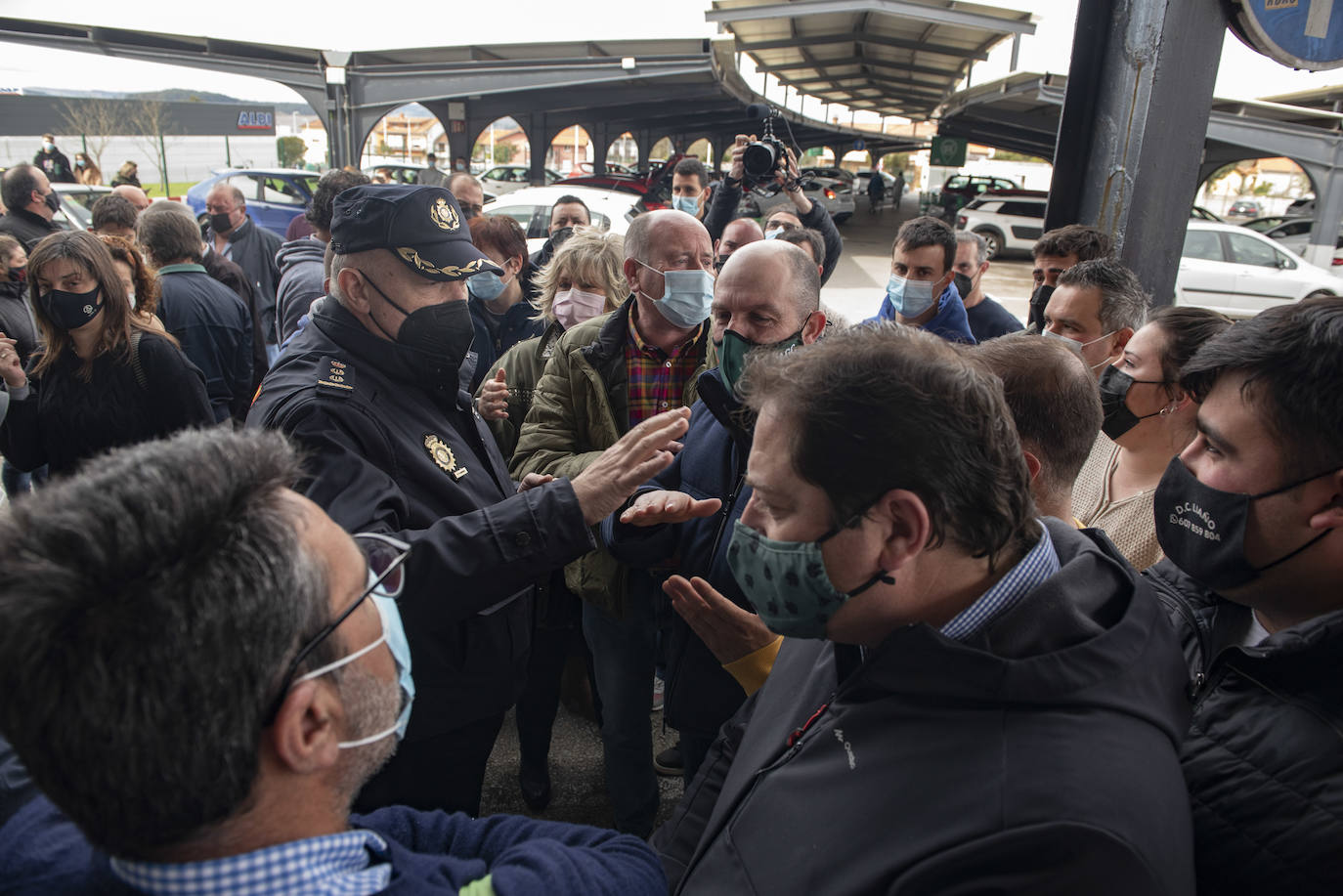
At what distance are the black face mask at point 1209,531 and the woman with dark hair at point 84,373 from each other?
3529 mm

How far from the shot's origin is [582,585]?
106 inches

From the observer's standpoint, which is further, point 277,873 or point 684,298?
point 684,298

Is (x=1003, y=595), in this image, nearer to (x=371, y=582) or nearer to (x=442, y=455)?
(x=371, y=582)

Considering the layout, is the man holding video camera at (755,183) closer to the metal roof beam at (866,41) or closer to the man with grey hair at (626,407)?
the man with grey hair at (626,407)

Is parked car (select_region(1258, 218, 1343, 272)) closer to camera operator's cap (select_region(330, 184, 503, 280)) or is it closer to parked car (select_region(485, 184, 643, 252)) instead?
parked car (select_region(485, 184, 643, 252))

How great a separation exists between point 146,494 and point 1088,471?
275 centimetres

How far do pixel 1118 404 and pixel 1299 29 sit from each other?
180cm

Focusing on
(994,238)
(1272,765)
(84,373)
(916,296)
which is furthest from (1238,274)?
(84,373)

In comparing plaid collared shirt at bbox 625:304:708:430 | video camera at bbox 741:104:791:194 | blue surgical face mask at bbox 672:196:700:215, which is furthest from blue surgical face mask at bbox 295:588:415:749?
blue surgical face mask at bbox 672:196:700:215

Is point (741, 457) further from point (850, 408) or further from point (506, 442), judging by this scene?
point (506, 442)

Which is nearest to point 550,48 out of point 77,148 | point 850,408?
point 850,408

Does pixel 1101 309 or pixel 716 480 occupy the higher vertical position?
pixel 1101 309

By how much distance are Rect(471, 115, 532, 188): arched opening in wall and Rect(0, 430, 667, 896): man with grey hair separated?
18804mm

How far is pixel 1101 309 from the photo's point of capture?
312cm
